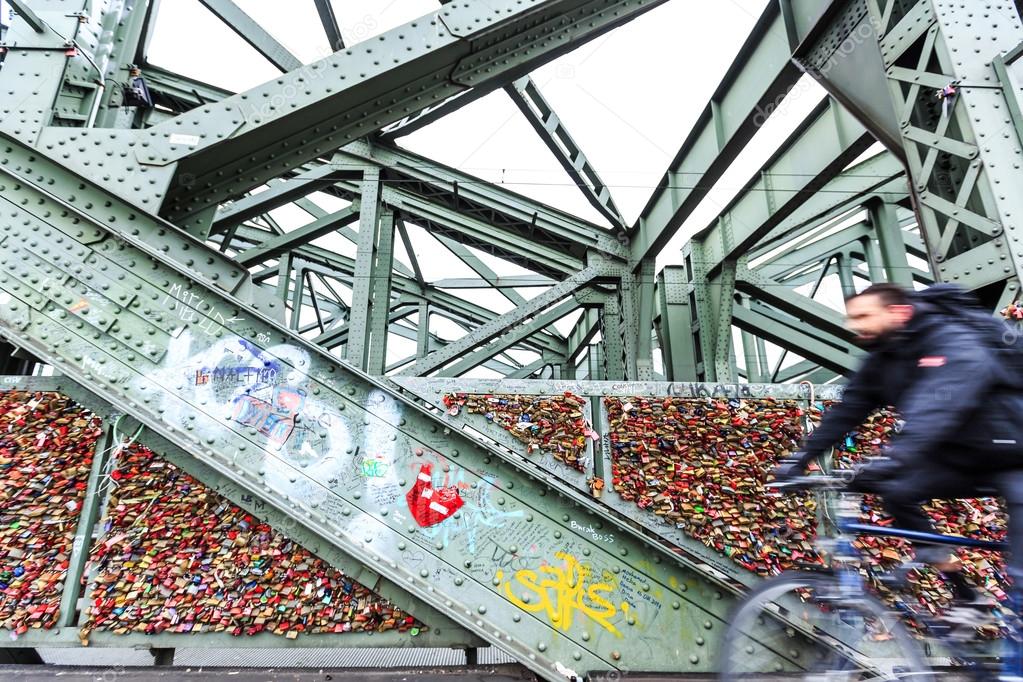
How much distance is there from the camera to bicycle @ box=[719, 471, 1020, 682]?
2312 millimetres

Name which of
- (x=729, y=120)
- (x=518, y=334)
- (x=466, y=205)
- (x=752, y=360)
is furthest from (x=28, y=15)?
(x=752, y=360)

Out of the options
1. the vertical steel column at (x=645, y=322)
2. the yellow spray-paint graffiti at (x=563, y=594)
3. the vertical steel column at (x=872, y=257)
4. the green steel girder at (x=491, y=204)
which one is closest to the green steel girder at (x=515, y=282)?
the green steel girder at (x=491, y=204)

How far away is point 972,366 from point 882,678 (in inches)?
54.0

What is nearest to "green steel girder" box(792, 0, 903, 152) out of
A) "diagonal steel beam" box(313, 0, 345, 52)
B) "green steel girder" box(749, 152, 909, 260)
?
"green steel girder" box(749, 152, 909, 260)

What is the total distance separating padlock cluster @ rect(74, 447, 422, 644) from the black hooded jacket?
3.67 metres

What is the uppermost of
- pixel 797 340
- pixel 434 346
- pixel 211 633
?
pixel 434 346

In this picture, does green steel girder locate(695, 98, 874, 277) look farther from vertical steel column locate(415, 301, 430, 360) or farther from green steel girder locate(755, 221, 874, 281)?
vertical steel column locate(415, 301, 430, 360)

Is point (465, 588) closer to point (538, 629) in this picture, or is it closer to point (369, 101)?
point (538, 629)

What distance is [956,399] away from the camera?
2.11m

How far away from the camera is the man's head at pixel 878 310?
2.51 meters

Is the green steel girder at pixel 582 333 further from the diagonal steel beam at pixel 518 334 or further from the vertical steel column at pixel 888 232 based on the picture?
the vertical steel column at pixel 888 232

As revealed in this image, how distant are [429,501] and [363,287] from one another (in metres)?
6.11

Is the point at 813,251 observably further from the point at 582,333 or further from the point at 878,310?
the point at 878,310

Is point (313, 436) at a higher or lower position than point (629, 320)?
lower
